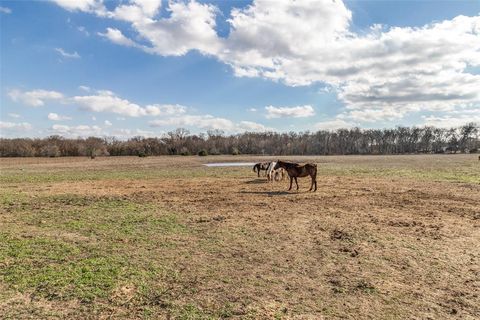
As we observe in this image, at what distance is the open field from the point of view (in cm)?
474

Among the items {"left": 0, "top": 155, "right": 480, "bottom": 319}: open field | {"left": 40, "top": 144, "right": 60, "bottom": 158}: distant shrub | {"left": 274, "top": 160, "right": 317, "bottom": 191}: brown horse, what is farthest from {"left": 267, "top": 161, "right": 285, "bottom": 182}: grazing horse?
{"left": 40, "top": 144, "right": 60, "bottom": 158}: distant shrub

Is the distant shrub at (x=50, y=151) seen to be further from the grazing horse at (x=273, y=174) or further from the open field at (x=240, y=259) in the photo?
the open field at (x=240, y=259)

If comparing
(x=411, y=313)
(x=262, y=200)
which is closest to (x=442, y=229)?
(x=411, y=313)

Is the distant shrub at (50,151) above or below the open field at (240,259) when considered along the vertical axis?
above

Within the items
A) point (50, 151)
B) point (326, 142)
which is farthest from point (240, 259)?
point (326, 142)

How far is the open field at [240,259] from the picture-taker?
4742mm

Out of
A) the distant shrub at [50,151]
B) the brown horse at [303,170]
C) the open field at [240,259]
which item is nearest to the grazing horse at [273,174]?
the brown horse at [303,170]

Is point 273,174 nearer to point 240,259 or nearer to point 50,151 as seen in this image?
point 240,259

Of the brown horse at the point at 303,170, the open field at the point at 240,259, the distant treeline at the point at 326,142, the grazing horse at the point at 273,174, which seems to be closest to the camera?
the open field at the point at 240,259

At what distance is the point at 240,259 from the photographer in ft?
21.9

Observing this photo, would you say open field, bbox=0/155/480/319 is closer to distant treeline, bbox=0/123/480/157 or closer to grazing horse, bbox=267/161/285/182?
grazing horse, bbox=267/161/285/182

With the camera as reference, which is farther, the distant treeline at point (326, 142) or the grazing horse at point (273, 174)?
the distant treeline at point (326, 142)

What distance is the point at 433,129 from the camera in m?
130

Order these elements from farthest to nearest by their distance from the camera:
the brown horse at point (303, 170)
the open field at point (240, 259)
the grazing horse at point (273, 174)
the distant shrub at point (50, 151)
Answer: the distant shrub at point (50, 151), the grazing horse at point (273, 174), the brown horse at point (303, 170), the open field at point (240, 259)
